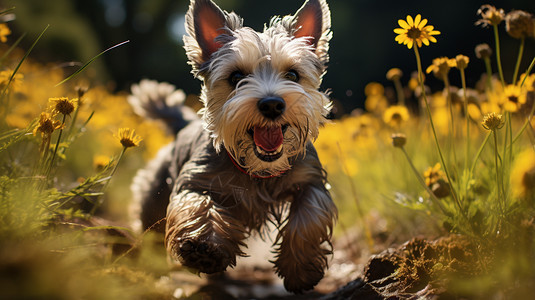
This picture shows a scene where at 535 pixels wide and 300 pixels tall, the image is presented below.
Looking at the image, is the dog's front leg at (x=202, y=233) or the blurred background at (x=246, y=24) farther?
the blurred background at (x=246, y=24)

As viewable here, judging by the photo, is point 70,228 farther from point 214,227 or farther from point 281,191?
point 281,191

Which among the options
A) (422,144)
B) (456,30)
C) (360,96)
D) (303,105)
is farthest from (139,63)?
(303,105)

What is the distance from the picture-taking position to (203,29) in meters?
3.18

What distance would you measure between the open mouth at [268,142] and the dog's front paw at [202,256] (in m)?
0.71

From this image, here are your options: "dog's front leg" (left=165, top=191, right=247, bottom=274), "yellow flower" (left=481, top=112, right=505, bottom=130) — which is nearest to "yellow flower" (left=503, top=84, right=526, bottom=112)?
"yellow flower" (left=481, top=112, right=505, bottom=130)

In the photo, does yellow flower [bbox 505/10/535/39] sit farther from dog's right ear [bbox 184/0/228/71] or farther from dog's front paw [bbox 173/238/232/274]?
dog's front paw [bbox 173/238/232/274]

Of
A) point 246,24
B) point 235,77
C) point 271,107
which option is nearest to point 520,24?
point 271,107

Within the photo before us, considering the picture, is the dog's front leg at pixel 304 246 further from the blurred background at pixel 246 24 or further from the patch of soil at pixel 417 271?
the blurred background at pixel 246 24

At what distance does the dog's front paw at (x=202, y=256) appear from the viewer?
96.4 inches

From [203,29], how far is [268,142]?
1069 millimetres

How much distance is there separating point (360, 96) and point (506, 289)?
996 cm

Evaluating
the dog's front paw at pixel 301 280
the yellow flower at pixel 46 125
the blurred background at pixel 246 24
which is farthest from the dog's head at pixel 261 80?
the blurred background at pixel 246 24

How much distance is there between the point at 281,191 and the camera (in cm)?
314

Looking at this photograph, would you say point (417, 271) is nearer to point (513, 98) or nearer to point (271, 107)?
point (513, 98)
